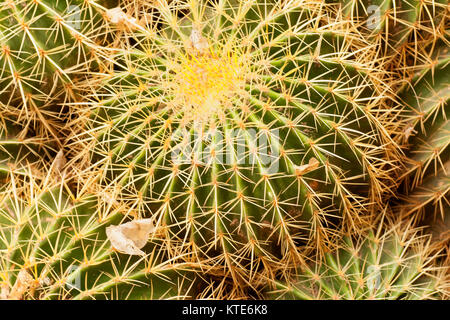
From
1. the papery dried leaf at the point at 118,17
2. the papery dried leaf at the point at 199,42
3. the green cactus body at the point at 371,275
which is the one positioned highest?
the papery dried leaf at the point at 118,17

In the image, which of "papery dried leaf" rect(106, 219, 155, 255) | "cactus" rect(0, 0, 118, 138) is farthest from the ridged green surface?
"papery dried leaf" rect(106, 219, 155, 255)

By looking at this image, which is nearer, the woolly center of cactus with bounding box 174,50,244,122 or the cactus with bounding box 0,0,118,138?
the woolly center of cactus with bounding box 174,50,244,122

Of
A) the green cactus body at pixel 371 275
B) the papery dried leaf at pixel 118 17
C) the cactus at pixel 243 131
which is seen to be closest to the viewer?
the cactus at pixel 243 131

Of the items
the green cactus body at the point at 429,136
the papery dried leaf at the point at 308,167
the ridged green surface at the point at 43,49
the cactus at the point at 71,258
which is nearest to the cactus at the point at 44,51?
the ridged green surface at the point at 43,49

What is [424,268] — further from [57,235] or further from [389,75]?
[57,235]

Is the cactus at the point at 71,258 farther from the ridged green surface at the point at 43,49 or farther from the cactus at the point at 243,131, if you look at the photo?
the ridged green surface at the point at 43,49

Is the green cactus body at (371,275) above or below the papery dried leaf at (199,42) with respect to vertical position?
below

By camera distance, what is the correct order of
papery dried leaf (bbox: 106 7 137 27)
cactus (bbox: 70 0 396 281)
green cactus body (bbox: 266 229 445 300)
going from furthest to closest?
papery dried leaf (bbox: 106 7 137 27)
green cactus body (bbox: 266 229 445 300)
cactus (bbox: 70 0 396 281)

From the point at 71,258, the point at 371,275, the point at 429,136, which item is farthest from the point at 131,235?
the point at 429,136

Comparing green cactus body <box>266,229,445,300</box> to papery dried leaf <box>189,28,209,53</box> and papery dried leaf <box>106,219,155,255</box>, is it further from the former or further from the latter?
papery dried leaf <box>189,28,209,53</box>
